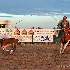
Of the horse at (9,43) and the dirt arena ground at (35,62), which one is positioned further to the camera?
the horse at (9,43)

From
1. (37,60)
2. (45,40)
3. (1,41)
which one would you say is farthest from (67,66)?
(45,40)

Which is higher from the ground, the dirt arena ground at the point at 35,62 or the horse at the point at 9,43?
the horse at the point at 9,43

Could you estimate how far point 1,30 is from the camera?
2627 centimetres

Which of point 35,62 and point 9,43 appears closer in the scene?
point 35,62

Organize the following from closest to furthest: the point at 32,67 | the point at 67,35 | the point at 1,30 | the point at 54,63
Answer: the point at 32,67 < the point at 54,63 < the point at 67,35 < the point at 1,30

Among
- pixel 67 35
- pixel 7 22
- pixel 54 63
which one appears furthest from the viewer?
pixel 7 22

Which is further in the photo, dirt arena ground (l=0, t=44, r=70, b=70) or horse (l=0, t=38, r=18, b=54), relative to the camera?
horse (l=0, t=38, r=18, b=54)

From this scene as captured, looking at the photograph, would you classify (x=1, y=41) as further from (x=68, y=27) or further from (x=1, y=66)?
(x=1, y=66)

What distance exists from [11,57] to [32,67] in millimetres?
3220

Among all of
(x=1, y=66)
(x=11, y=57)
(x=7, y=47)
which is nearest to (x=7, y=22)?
(x=7, y=47)

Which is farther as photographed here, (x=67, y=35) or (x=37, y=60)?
(x=67, y=35)

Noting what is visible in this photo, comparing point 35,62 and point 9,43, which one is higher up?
point 9,43

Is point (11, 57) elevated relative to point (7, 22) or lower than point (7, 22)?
lower

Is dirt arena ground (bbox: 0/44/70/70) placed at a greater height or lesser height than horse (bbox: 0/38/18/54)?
lesser
